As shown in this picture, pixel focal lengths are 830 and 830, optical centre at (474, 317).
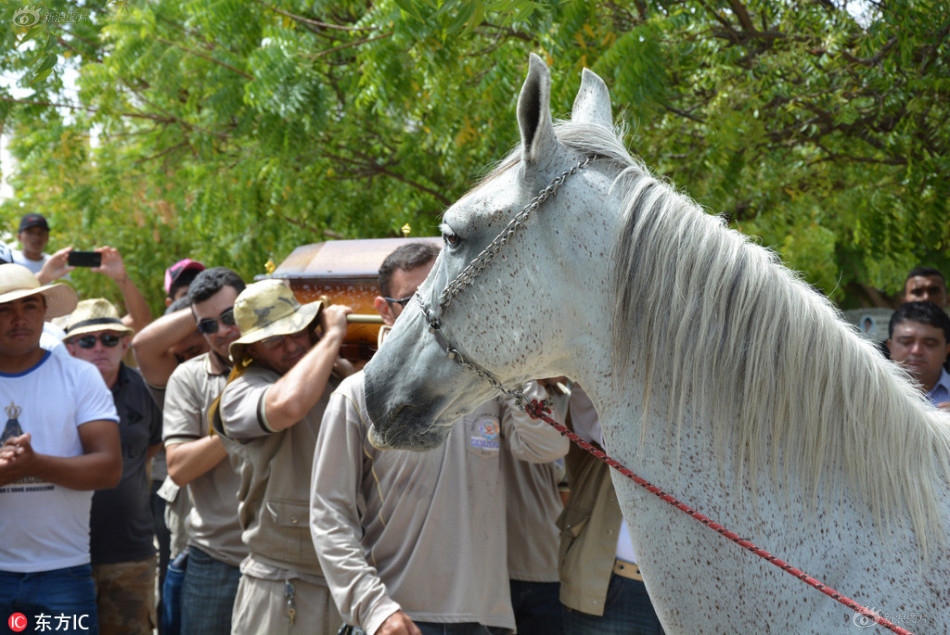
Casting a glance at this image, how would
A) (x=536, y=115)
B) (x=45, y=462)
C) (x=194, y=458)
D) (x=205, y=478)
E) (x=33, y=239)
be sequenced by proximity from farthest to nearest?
(x=33, y=239) < (x=205, y=478) < (x=194, y=458) < (x=45, y=462) < (x=536, y=115)

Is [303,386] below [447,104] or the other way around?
below

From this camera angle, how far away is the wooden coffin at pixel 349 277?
3863 millimetres

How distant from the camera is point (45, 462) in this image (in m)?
3.73

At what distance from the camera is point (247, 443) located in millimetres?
3541

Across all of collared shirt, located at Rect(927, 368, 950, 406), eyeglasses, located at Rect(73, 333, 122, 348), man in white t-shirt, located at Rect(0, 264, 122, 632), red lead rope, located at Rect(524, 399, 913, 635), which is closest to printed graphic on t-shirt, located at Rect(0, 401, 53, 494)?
man in white t-shirt, located at Rect(0, 264, 122, 632)

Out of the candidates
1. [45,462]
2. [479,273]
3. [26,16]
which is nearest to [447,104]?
[26,16]

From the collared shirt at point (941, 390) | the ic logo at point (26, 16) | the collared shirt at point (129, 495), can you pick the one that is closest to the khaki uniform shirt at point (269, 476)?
the collared shirt at point (129, 495)

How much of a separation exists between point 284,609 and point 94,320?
2.91 metres

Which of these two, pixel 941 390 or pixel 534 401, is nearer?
pixel 534 401

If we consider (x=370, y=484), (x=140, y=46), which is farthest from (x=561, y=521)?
(x=140, y=46)

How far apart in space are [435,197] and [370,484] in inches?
197

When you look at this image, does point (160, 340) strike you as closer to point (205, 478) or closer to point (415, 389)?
point (205, 478)

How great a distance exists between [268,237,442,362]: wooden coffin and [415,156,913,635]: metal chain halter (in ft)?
5.31

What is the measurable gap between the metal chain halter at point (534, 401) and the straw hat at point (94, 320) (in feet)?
12.6
